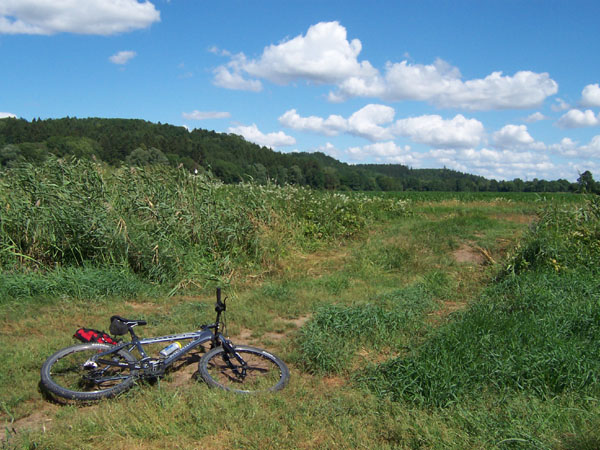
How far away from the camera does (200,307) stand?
254 inches

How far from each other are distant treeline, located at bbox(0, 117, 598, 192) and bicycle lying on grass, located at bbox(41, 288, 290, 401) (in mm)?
5466

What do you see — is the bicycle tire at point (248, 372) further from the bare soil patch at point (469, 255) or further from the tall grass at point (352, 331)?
the bare soil patch at point (469, 255)

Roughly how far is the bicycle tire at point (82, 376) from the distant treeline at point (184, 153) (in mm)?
5414

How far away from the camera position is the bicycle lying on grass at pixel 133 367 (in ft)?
12.8

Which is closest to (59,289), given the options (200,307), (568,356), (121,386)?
(200,307)

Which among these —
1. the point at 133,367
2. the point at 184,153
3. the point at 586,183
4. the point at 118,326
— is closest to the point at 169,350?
the point at 133,367

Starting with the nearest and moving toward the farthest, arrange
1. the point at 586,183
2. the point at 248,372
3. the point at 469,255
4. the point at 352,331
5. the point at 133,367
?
1. the point at 133,367
2. the point at 248,372
3. the point at 352,331
4. the point at 586,183
5. the point at 469,255

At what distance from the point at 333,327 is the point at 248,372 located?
135 centimetres

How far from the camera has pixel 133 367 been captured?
4004mm

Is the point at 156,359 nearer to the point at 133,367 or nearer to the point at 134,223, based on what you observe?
the point at 133,367

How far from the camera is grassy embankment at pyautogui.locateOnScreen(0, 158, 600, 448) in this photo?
10.7ft

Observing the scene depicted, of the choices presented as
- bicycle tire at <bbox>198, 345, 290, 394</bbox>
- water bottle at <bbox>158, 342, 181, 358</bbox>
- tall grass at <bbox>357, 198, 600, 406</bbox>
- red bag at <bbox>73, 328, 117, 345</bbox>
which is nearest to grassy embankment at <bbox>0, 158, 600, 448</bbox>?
tall grass at <bbox>357, 198, 600, 406</bbox>

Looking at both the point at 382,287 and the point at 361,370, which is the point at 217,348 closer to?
the point at 361,370

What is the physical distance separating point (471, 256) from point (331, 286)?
13.5 ft
